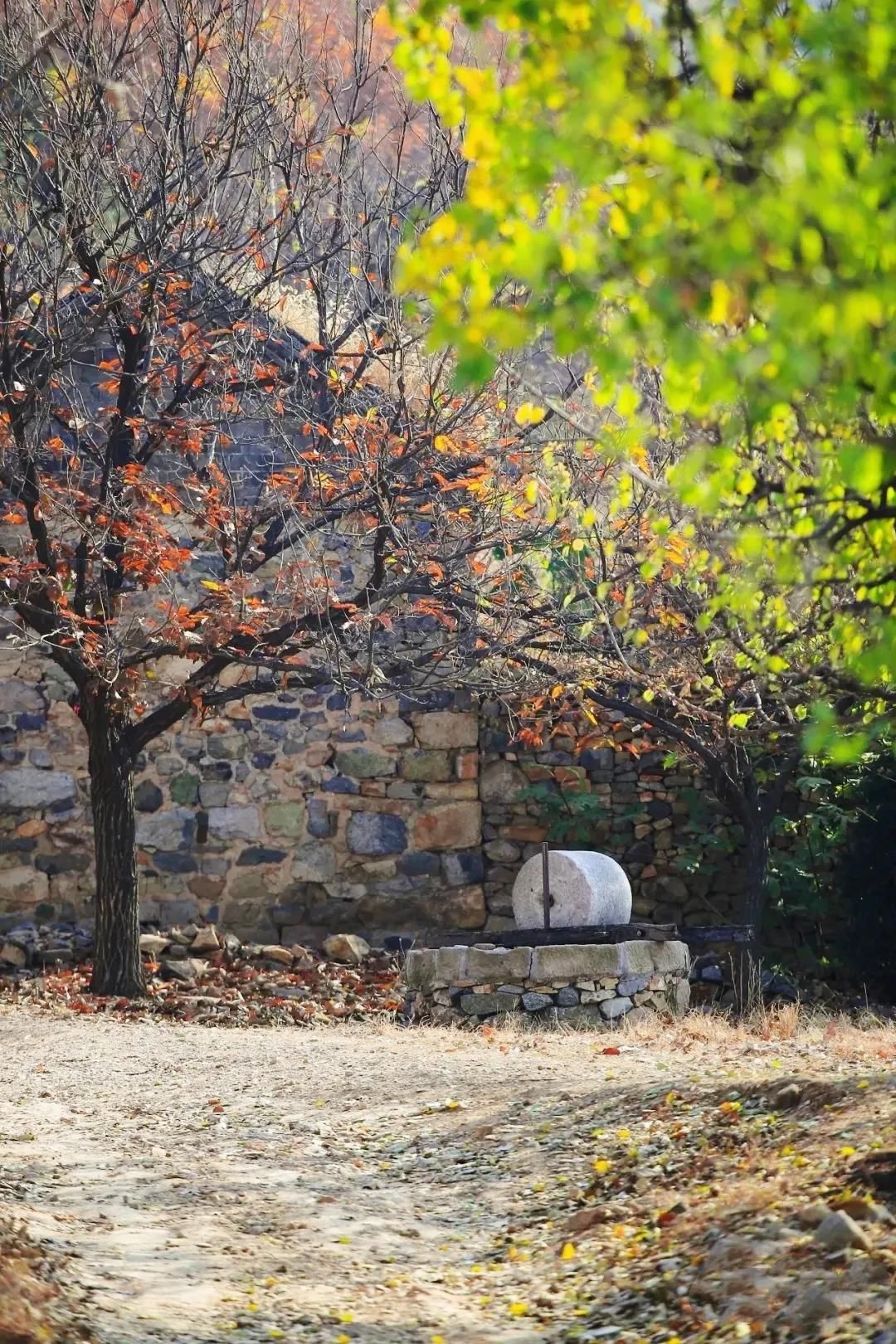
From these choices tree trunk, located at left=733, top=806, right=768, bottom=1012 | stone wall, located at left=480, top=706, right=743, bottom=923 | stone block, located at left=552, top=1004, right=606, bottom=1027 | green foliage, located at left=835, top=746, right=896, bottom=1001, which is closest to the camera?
stone block, located at left=552, top=1004, right=606, bottom=1027

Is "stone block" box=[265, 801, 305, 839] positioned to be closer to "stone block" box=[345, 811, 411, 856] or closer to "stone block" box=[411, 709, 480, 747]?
"stone block" box=[345, 811, 411, 856]

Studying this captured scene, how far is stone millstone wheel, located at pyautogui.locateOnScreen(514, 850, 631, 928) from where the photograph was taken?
988cm

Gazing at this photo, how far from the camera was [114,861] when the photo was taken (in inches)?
415

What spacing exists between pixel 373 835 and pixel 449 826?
25.6 inches

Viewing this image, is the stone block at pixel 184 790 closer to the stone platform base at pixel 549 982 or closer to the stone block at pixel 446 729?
the stone block at pixel 446 729

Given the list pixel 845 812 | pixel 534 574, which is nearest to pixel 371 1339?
pixel 534 574

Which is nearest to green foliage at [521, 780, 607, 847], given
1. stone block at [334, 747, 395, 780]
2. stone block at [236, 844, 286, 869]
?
stone block at [334, 747, 395, 780]

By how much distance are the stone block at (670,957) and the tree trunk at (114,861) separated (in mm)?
3694

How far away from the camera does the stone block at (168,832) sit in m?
12.4

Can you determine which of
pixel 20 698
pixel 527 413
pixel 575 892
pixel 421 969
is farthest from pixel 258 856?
pixel 527 413

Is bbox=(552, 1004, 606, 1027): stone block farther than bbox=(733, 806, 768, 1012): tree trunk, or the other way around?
bbox=(733, 806, 768, 1012): tree trunk

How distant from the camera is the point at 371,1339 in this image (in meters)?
3.96

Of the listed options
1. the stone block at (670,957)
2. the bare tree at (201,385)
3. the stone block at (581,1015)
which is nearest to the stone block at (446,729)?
the bare tree at (201,385)

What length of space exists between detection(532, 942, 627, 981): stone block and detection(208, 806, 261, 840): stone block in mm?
3805
